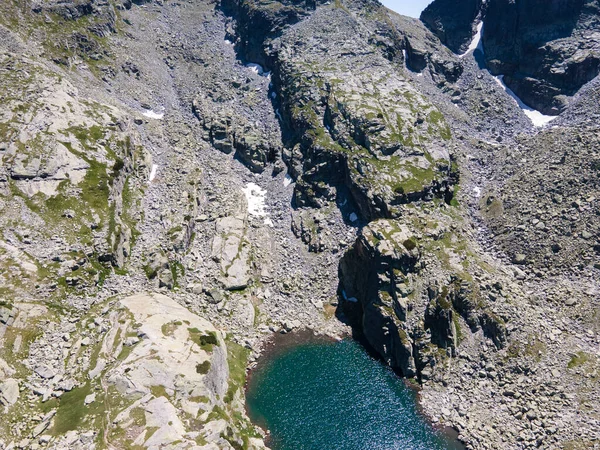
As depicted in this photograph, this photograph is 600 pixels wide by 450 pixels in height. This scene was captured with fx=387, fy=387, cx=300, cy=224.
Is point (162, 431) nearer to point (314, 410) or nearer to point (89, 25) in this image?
point (314, 410)

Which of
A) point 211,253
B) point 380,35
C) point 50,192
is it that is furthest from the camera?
point 380,35

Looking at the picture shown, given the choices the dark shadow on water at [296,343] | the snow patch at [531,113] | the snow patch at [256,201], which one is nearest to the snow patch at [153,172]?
the snow patch at [256,201]

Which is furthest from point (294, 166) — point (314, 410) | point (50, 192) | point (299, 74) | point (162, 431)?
point (162, 431)

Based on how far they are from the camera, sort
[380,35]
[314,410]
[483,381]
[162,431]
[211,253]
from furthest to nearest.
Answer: [380,35]
[211,253]
[483,381]
[314,410]
[162,431]

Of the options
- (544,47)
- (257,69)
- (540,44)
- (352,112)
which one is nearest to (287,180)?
(352,112)

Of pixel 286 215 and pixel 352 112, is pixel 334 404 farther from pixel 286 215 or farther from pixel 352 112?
pixel 352 112

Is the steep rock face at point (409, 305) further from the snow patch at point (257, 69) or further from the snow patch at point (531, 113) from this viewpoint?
the snow patch at point (257, 69)
